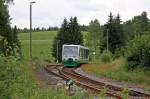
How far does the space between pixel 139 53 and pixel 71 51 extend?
20.8 m

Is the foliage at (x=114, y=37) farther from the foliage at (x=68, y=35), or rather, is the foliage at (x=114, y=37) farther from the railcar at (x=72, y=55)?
the railcar at (x=72, y=55)

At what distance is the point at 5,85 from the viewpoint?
33.3 ft

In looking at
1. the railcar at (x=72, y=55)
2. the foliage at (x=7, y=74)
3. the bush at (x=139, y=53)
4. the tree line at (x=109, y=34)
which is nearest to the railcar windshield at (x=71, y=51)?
the railcar at (x=72, y=55)

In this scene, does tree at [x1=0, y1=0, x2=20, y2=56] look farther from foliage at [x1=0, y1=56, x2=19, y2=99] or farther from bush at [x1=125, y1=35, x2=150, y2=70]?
bush at [x1=125, y1=35, x2=150, y2=70]

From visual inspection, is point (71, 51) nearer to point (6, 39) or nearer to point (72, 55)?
point (72, 55)

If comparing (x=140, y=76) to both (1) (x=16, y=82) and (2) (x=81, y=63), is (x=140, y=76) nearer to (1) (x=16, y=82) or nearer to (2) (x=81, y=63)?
(1) (x=16, y=82)

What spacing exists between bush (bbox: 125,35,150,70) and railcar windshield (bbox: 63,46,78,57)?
1815 centimetres

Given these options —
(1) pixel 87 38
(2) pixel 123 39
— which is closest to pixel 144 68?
(2) pixel 123 39

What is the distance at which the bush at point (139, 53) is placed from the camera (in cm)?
3662

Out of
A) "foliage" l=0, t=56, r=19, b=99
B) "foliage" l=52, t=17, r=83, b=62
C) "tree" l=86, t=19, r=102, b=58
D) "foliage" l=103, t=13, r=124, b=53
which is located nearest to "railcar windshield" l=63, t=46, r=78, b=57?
"foliage" l=103, t=13, r=124, b=53

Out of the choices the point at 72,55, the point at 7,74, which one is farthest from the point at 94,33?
the point at 7,74

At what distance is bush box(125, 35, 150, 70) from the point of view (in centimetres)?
3662

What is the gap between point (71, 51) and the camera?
2285 inches

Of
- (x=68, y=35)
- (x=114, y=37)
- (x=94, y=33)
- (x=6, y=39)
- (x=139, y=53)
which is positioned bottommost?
(x=139, y=53)
